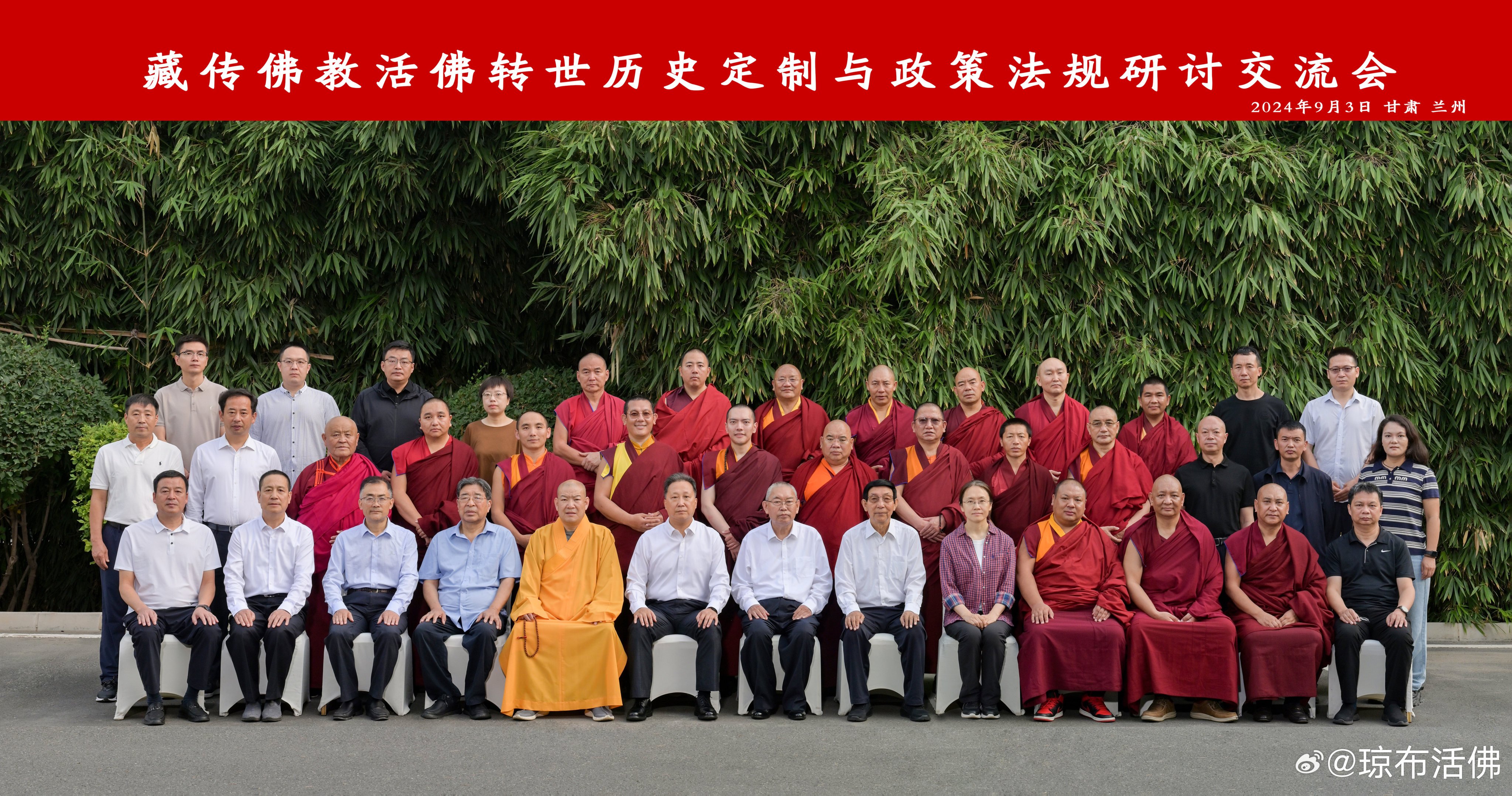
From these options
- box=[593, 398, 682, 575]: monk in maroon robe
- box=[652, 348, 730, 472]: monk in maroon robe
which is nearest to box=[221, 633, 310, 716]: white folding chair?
box=[593, 398, 682, 575]: monk in maroon robe

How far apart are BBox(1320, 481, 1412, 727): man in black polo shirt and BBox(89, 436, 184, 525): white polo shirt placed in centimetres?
613

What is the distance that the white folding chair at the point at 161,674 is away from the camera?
19.7 feet

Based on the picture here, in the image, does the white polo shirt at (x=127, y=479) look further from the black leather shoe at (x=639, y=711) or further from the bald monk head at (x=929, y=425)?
the bald monk head at (x=929, y=425)

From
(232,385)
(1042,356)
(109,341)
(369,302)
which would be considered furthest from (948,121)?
(109,341)

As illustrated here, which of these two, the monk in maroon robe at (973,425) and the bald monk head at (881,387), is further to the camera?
the bald monk head at (881,387)

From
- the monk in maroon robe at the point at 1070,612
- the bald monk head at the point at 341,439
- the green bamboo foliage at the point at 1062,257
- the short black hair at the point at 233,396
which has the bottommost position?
the monk in maroon robe at the point at 1070,612

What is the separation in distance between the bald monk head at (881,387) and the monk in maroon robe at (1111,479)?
3.92 feet

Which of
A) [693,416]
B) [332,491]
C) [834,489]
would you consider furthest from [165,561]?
[834,489]

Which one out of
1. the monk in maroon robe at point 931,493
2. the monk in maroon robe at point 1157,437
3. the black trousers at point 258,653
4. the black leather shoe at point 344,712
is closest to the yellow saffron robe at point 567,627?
the black leather shoe at point 344,712

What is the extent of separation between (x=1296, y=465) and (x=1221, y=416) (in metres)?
0.63

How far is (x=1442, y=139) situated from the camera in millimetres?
8469

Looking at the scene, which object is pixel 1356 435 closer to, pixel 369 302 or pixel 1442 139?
pixel 1442 139

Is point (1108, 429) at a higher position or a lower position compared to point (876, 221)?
lower

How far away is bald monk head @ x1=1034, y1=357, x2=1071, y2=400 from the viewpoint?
7262 mm
